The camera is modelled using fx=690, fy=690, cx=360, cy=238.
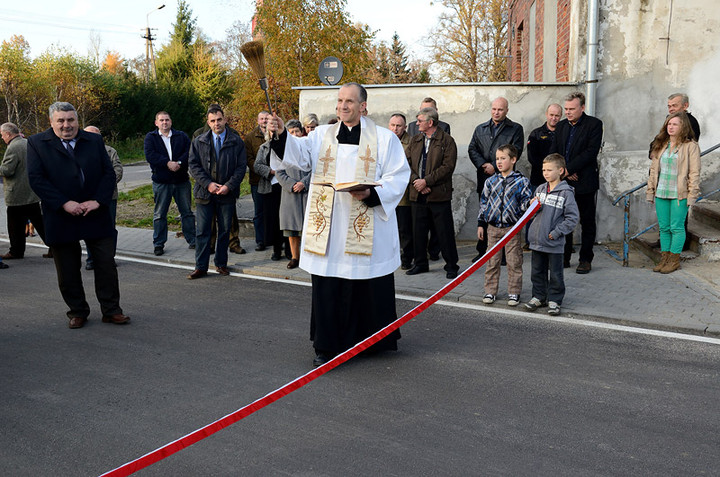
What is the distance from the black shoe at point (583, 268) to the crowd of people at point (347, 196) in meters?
0.02

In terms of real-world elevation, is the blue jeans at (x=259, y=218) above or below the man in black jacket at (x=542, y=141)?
below

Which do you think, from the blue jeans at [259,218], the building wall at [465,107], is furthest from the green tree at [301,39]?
the blue jeans at [259,218]

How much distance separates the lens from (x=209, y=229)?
9016 millimetres

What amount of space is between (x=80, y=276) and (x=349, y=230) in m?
2.96

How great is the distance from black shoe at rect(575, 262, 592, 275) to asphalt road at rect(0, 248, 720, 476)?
2.28 meters

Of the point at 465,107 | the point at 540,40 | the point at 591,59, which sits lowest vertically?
the point at 465,107

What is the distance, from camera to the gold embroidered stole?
5480mm

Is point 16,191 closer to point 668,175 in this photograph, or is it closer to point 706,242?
point 668,175

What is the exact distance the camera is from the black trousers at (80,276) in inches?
265

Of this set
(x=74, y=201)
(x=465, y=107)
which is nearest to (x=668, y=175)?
(x=465, y=107)

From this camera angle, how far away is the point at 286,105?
1043 inches

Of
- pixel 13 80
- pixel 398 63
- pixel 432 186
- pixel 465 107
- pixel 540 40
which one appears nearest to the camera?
pixel 432 186

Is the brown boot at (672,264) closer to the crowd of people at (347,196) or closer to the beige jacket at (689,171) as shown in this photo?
the crowd of people at (347,196)

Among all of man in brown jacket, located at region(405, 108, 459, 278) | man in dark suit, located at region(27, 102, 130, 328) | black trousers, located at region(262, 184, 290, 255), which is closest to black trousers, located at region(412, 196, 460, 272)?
man in brown jacket, located at region(405, 108, 459, 278)
